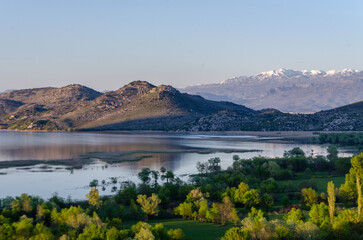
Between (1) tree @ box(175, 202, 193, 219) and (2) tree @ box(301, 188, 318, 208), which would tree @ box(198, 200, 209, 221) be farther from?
(2) tree @ box(301, 188, 318, 208)

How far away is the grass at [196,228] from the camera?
162 ft

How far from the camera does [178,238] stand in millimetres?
44344

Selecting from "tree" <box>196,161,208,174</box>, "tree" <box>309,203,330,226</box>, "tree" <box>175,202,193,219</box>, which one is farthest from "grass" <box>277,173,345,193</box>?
"tree" <box>175,202,193,219</box>

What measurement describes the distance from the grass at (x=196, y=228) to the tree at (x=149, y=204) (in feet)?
4.13

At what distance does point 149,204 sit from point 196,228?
28.3 ft

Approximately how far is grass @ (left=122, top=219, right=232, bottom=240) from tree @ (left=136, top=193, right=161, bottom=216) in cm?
126

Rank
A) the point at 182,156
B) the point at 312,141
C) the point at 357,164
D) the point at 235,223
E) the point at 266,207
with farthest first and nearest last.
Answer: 1. the point at 312,141
2. the point at 182,156
3. the point at 266,207
4. the point at 357,164
5. the point at 235,223

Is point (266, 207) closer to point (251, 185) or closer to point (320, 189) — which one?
point (251, 185)

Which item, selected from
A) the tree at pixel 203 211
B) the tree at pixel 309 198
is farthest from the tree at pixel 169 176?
the tree at pixel 309 198

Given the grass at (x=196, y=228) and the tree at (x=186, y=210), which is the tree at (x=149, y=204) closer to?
the grass at (x=196, y=228)

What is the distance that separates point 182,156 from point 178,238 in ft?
256

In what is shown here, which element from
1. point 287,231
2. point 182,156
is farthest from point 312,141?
point 287,231

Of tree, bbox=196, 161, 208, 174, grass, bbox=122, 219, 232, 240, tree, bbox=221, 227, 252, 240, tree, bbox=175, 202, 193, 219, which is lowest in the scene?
grass, bbox=122, 219, 232, 240

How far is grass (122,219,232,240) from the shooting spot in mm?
49469
